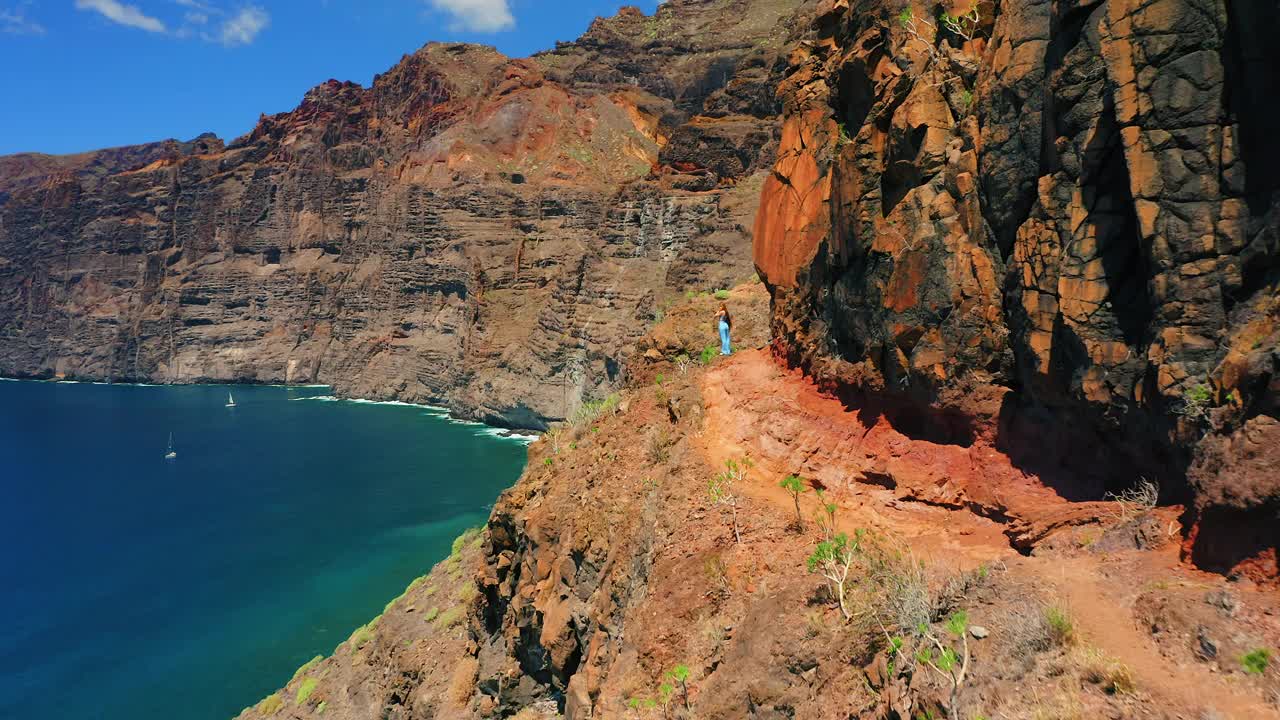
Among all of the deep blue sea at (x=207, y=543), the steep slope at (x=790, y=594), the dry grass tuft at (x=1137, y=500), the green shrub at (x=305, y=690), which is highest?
the dry grass tuft at (x=1137, y=500)

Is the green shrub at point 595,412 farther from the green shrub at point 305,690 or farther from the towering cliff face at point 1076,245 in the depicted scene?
the green shrub at point 305,690

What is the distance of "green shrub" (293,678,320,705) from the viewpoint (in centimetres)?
1858

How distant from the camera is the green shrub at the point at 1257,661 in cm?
400

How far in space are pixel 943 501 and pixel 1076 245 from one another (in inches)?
112

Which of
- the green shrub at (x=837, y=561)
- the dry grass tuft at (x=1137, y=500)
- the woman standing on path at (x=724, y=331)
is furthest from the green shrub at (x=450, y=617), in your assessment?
the dry grass tuft at (x=1137, y=500)

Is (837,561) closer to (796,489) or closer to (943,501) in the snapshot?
(796,489)

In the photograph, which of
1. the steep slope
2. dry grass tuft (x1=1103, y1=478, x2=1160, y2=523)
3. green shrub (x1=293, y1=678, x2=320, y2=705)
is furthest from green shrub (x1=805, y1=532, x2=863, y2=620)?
green shrub (x1=293, y1=678, x2=320, y2=705)

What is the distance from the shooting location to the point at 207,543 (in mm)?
40094

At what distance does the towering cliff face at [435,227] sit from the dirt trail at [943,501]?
38665 mm

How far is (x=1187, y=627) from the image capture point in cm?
445

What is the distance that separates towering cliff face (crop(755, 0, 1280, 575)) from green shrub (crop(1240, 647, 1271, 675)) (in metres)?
0.64

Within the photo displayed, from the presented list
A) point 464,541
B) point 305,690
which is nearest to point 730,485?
point 305,690

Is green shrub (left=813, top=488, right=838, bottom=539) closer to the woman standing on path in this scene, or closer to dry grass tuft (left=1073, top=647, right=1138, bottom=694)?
dry grass tuft (left=1073, top=647, right=1138, bottom=694)

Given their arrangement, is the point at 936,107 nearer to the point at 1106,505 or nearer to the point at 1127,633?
the point at 1106,505
